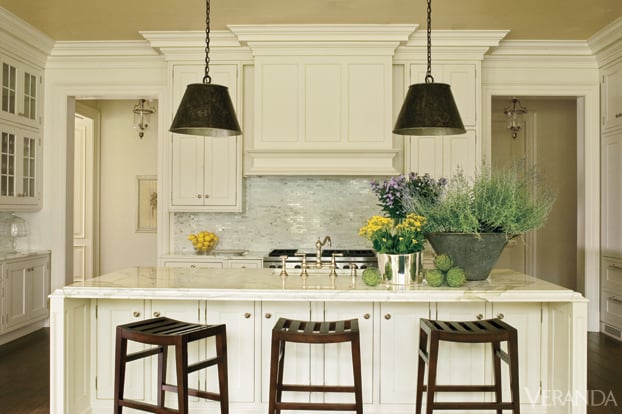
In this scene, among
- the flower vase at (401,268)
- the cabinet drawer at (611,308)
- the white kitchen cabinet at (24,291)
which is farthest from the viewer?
the cabinet drawer at (611,308)

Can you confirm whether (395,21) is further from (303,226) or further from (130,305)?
(130,305)

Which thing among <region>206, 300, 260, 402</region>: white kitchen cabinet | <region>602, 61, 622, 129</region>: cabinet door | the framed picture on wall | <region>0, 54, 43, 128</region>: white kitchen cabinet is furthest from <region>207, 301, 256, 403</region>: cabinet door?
the framed picture on wall

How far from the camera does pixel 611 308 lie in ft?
16.6

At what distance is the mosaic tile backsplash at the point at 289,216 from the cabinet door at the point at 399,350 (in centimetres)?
250

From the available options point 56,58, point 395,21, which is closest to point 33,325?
point 56,58

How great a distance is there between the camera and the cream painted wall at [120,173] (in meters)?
7.40

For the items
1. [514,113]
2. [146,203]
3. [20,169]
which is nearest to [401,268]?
[20,169]

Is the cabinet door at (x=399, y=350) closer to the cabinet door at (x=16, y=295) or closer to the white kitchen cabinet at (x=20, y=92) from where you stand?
the cabinet door at (x=16, y=295)

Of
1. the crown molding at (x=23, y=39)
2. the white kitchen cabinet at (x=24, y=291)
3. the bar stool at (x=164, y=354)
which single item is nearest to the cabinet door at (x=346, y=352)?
the bar stool at (x=164, y=354)

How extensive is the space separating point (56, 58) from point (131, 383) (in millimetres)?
3987

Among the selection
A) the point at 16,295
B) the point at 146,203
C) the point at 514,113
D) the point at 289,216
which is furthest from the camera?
the point at 146,203

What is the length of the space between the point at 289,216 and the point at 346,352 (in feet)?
8.76

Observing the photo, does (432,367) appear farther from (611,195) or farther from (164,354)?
(611,195)

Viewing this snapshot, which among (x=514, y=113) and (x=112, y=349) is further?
(x=514, y=113)
